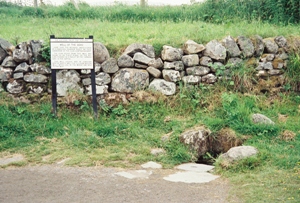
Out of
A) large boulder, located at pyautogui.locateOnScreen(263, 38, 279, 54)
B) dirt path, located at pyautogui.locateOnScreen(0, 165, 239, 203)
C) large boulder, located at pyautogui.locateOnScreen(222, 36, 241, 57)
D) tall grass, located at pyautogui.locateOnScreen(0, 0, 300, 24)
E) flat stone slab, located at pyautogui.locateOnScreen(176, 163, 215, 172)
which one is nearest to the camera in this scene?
dirt path, located at pyautogui.locateOnScreen(0, 165, 239, 203)

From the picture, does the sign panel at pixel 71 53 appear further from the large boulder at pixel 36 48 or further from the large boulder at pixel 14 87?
the large boulder at pixel 14 87

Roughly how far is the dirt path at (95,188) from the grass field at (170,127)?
0.27 metres

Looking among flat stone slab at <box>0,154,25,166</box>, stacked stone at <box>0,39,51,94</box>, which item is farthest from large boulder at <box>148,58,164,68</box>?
flat stone slab at <box>0,154,25,166</box>

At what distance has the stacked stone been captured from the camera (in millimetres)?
7707

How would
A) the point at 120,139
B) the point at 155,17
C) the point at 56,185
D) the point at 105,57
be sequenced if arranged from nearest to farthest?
the point at 56,185 < the point at 120,139 < the point at 105,57 < the point at 155,17

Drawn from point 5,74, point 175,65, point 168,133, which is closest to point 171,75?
point 175,65

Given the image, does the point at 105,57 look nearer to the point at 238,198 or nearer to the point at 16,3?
the point at 238,198

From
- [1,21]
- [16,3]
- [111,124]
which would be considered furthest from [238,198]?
[16,3]

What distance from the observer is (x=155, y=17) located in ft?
39.0

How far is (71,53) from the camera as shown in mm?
7312

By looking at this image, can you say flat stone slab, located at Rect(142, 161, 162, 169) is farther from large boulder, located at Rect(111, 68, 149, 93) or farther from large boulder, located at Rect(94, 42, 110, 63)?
large boulder, located at Rect(94, 42, 110, 63)

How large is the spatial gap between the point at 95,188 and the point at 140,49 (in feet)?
11.9

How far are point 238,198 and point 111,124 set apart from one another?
299cm

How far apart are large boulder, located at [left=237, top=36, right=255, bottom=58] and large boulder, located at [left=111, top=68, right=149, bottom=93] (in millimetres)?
2102
